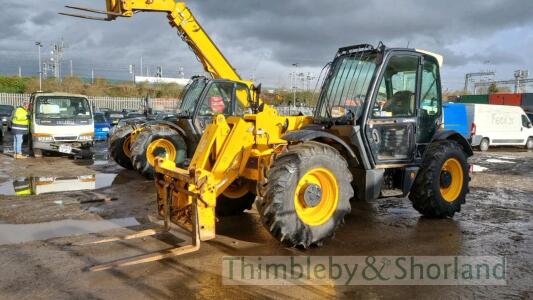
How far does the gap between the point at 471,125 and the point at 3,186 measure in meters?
17.5

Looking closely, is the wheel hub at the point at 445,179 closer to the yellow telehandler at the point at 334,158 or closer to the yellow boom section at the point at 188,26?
the yellow telehandler at the point at 334,158

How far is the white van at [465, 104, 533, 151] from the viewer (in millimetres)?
19959

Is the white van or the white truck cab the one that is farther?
the white van

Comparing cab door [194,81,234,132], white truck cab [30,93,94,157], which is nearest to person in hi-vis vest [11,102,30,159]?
white truck cab [30,93,94,157]

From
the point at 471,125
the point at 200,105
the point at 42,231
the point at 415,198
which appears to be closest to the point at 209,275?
the point at 42,231

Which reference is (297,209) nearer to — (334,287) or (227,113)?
(334,287)

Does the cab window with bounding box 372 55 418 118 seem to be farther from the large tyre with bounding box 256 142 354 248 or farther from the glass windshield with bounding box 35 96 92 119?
the glass windshield with bounding box 35 96 92 119

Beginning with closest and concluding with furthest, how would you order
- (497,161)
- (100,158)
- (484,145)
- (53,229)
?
1. (53,229)
2. (100,158)
3. (497,161)
4. (484,145)

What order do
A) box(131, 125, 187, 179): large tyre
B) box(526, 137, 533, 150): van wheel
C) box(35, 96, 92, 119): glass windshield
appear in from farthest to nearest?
box(526, 137, 533, 150): van wheel < box(35, 96, 92, 119): glass windshield < box(131, 125, 187, 179): large tyre

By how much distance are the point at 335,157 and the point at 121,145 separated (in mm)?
7910

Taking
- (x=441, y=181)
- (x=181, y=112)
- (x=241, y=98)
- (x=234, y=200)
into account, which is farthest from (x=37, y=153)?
(x=441, y=181)

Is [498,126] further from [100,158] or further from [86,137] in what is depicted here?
[86,137]

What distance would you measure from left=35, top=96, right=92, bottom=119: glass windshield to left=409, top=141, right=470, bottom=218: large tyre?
452 inches

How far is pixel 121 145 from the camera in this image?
11.8 m
